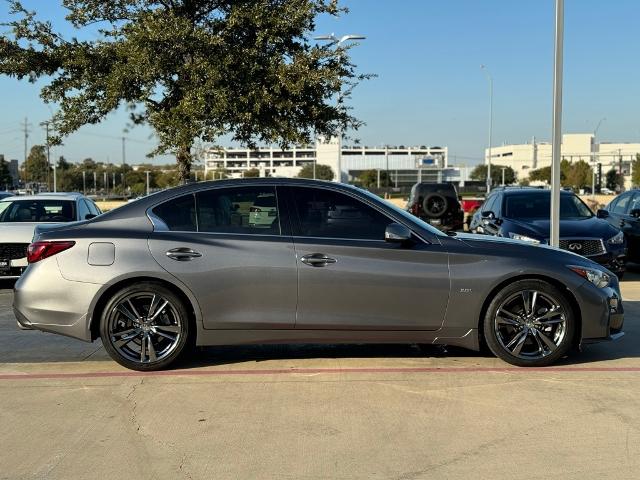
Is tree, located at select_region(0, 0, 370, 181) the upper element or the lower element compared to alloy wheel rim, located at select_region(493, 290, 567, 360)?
upper

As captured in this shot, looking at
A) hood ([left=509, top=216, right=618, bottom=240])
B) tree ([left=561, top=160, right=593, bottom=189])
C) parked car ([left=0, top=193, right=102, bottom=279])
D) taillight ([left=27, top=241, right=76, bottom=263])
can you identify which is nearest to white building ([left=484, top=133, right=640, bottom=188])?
tree ([left=561, top=160, right=593, bottom=189])

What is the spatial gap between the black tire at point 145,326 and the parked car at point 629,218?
9.22m

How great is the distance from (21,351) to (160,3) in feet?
36.3

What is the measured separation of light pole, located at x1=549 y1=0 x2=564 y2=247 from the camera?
9953 mm

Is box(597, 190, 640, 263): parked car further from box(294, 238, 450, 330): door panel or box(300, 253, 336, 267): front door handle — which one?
box(300, 253, 336, 267): front door handle

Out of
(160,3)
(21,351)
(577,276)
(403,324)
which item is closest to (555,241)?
(577,276)

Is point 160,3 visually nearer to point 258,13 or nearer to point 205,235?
point 258,13

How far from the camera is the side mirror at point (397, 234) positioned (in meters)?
5.68

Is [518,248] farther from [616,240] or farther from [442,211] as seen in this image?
[442,211]

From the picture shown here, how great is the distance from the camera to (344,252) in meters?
5.74

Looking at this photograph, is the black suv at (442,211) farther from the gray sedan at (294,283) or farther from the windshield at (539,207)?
the gray sedan at (294,283)

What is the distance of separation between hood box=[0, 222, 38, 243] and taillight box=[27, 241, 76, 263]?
5.48 metres

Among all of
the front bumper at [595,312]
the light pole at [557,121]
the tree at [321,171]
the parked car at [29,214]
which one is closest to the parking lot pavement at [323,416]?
the front bumper at [595,312]

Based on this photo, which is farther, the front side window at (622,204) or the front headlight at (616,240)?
the front side window at (622,204)
